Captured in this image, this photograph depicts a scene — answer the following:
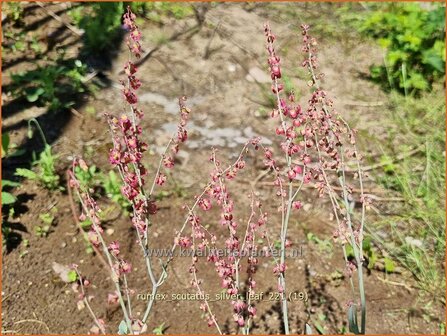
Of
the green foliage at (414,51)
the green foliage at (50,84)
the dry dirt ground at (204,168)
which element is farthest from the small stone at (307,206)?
the green foliage at (50,84)

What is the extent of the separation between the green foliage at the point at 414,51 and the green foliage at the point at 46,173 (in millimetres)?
3217

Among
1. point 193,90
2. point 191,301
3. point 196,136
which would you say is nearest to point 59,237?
point 191,301

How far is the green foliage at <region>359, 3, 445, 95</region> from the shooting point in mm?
5020

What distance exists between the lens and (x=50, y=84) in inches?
174

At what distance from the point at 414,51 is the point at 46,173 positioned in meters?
3.61

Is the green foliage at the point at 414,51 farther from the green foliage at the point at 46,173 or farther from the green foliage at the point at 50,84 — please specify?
the green foliage at the point at 46,173

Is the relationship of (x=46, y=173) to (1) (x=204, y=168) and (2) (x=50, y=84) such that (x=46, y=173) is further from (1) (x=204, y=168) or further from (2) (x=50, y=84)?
(1) (x=204, y=168)

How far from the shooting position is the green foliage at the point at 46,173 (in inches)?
145

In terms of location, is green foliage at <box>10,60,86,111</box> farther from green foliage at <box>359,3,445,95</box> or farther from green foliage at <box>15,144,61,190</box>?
green foliage at <box>359,3,445,95</box>

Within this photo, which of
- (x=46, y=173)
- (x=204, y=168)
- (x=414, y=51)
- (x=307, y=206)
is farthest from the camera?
(x=414, y=51)

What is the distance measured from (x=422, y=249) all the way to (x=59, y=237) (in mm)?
2479

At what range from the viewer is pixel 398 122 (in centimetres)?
478

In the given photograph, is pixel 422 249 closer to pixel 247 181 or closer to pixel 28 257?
pixel 247 181

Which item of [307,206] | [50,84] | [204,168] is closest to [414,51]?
[307,206]
